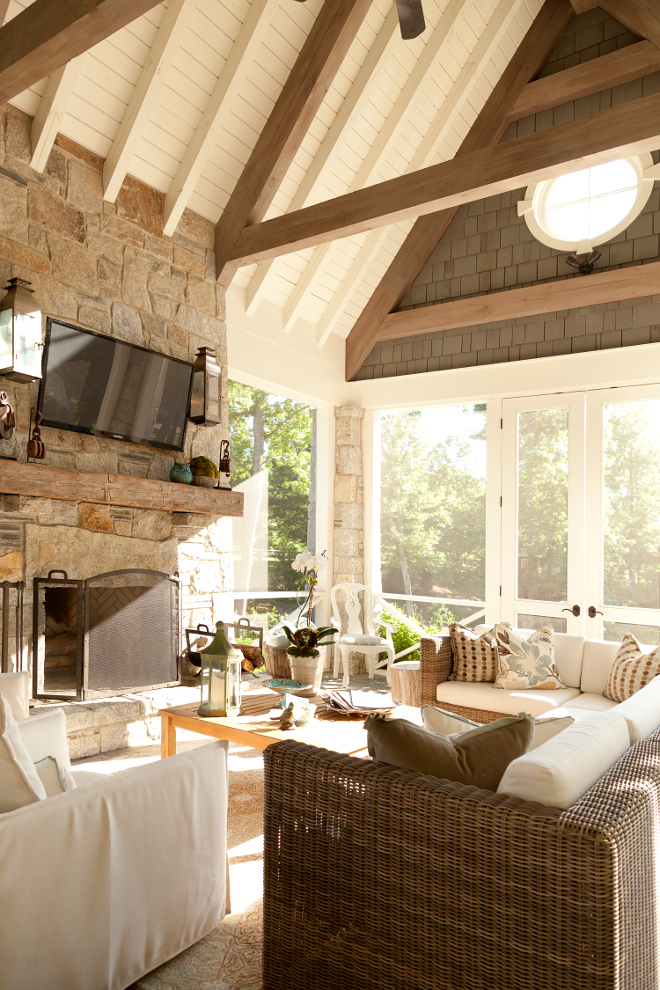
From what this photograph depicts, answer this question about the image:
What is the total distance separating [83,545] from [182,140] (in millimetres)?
2647

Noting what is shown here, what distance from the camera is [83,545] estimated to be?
158 inches

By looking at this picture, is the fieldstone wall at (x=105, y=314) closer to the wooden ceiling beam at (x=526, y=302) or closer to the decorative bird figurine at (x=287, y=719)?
the decorative bird figurine at (x=287, y=719)

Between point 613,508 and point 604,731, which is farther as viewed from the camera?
point 613,508

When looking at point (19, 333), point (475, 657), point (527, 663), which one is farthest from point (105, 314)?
point (527, 663)

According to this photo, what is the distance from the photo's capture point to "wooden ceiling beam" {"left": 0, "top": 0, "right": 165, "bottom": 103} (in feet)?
8.95

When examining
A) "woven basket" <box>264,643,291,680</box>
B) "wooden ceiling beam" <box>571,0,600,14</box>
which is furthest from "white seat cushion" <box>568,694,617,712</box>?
"wooden ceiling beam" <box>571,0,600,14</box>

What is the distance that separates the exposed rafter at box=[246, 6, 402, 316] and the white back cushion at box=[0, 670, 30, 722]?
3.95m

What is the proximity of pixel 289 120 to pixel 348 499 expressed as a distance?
332cm

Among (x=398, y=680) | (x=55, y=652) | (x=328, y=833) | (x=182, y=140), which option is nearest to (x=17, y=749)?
(x=328, y=833)

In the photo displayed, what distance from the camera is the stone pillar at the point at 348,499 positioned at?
6.75 m

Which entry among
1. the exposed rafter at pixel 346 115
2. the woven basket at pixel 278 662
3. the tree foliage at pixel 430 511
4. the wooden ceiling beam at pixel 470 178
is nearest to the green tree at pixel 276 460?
the tree foliage at pixel 430 511

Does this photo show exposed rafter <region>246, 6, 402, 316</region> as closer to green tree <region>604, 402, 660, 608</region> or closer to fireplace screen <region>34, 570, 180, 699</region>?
fireplace screen <region>34, 570, 180, 699</region>

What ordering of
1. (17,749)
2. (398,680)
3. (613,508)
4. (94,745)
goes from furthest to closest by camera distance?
(613,508), (398,680), (94,745), (17,749)

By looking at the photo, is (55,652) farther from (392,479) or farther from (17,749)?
(392,479)
